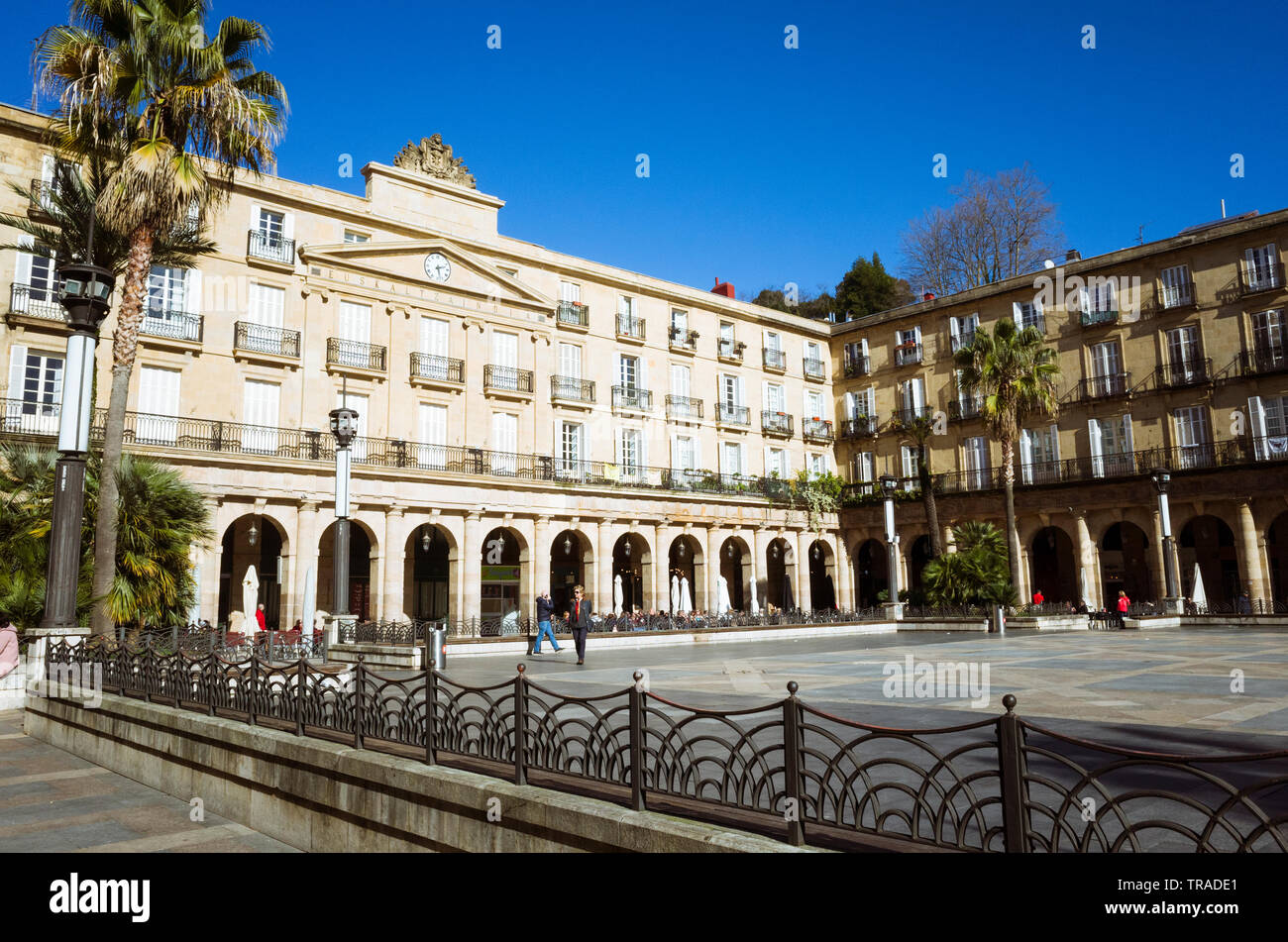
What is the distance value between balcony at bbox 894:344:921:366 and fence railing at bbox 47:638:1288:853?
36.6 m

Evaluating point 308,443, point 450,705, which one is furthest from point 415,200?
point 450,705

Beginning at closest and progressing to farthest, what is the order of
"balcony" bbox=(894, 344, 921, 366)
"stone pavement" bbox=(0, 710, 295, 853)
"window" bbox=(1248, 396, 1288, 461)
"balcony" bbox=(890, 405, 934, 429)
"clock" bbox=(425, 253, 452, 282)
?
"stone pavement" bbox=(0, 710, 295, 853) < "window" bbox=(1248, 396, 1288, 461) < "clock" bbox=(425, 253, 452, 282) < "balcony" bbox=(890, 405, 934, 429) < "balcony" bbox=(894, 344, 921, 366)

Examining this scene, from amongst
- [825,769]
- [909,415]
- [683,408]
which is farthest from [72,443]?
[909,415]

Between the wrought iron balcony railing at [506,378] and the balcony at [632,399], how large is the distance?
4.38 m

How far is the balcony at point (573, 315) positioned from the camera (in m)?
36.0

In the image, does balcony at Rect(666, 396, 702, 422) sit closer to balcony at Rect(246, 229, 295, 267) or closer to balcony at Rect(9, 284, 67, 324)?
Result: balcony at Rect(246, 229, 295, 267)

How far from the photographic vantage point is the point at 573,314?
36.4 m

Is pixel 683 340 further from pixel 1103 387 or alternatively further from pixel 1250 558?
pixel 1250 558

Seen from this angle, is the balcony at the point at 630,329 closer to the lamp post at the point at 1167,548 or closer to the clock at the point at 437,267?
the clock at the point at 437,267

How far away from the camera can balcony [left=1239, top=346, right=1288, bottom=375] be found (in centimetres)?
3209

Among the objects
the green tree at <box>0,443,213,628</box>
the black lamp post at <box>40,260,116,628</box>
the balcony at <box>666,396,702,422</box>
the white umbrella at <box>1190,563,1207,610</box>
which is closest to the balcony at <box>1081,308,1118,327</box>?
the white umbrella at <box>1190,563,1207,610</box>

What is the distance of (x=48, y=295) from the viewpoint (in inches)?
973

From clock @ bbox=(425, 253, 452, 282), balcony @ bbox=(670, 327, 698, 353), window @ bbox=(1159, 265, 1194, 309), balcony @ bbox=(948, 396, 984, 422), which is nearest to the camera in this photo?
clock @ bbox=(425, 253, 452, 282)
